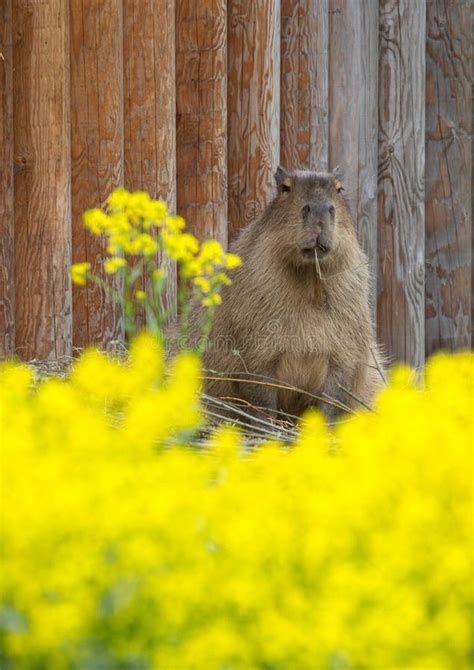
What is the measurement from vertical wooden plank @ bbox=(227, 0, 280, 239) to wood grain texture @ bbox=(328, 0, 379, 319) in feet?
1.85

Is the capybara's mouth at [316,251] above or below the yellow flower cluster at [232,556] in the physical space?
above

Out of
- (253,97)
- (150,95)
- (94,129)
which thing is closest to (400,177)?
(253,97)

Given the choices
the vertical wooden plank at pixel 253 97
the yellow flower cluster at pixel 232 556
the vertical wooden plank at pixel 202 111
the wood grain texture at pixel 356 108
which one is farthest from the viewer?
the wood grain texture at pixel 356 108

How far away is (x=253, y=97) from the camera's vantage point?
5.34m

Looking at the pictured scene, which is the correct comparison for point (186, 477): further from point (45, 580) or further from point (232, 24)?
point (232, 24)

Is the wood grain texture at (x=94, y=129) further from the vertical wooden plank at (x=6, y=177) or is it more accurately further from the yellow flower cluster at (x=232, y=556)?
the yellow flower cluster at (x=232, y=556)

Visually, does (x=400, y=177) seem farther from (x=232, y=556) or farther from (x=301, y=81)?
(x=232, y=556)

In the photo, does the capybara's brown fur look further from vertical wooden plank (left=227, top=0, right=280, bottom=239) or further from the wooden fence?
vertical wooden plank (left=227, top=0, right=280, bottom=239)

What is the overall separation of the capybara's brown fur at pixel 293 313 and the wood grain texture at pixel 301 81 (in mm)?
1016

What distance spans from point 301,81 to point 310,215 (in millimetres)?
1406

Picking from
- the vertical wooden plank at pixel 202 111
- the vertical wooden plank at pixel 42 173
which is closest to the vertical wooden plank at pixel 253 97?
the vertical wooden plank at pixel 202 111

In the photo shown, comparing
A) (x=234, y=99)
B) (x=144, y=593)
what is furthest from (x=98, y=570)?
(x=234, y=99)

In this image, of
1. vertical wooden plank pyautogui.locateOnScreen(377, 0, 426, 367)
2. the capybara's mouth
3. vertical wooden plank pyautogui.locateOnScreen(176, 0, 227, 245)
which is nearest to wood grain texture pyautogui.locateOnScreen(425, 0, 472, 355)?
vertical wooden plank pyautogui.locateOnScreen(377, 0, 426, 367)

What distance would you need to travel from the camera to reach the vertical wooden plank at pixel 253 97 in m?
5.33
